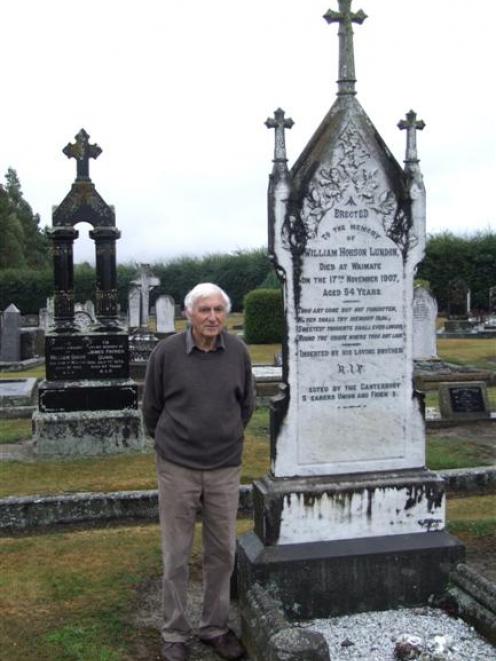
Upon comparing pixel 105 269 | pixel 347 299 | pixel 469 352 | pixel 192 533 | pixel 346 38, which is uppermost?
pixel 346 38

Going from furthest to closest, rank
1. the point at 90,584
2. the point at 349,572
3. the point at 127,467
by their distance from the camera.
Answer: the point at 127,467
the point at 90,584
the point at 349,572

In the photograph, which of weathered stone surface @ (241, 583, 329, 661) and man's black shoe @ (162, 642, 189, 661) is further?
man's black shoe @ (162, 642, 189, 661)

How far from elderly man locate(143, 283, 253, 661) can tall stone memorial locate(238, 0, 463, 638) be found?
20.6 inches

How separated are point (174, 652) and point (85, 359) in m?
6.73

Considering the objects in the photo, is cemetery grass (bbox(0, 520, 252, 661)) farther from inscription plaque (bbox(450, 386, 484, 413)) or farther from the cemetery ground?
inscription plaque (bbox(450, 386, 484, 413))

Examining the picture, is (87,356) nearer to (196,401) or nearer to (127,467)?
(127,467)

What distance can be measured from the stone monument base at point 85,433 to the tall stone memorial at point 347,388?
18.1ft

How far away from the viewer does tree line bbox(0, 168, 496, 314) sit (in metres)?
38.1

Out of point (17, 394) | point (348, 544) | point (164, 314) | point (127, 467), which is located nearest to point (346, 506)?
point (348, 544)

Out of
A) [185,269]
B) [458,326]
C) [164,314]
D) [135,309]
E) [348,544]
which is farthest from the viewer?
[185,269]

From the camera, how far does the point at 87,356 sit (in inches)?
413

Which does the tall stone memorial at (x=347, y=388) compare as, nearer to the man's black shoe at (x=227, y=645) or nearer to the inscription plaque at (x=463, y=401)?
the man's black shoe at (x=227, y=645)

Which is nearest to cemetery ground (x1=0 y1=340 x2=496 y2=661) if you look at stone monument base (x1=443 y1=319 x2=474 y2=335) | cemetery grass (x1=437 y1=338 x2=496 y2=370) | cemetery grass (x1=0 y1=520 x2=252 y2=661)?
cemetery grass (x1=0 y1=520 x2=252 y2=661)

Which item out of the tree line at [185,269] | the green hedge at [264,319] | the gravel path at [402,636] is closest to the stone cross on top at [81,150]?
the gravel path at [402,636]
